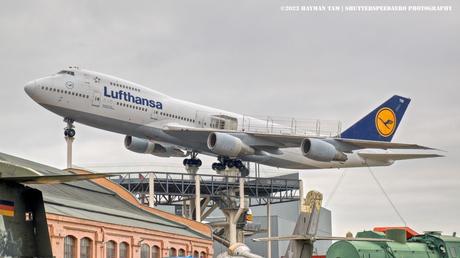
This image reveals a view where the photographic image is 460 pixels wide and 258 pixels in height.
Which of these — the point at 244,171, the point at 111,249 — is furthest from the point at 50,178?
the point at 244,171

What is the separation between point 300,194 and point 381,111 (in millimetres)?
12786

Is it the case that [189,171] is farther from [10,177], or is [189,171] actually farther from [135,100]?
[10,177]

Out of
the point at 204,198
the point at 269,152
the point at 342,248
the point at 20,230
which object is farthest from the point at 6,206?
the point at 204,198

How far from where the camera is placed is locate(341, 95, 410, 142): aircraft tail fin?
73.3 meters

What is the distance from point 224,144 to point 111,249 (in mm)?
26530

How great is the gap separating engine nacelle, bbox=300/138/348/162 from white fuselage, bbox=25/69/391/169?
8.35 m

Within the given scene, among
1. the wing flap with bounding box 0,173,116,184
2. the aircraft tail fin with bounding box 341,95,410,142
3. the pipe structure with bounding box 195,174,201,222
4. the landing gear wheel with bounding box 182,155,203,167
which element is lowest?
the wing flap with bounding box 0,173,116,184

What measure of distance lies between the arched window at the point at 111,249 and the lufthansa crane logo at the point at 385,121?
4304 cm

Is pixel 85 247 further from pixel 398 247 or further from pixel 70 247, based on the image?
pixel 398 247

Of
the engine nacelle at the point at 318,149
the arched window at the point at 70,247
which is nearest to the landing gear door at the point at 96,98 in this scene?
the engine nacelle at the point at 318,149

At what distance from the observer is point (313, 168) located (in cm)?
7494

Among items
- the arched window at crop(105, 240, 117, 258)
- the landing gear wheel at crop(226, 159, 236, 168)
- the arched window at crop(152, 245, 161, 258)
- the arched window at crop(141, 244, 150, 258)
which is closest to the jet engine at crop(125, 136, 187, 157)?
→ the landing gear wheel at crop(226, 159, 236, 168)

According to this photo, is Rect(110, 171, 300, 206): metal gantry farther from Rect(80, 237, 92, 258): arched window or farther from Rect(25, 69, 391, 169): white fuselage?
Rect(80, 237, 92, 258): arched window

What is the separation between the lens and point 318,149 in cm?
6128
